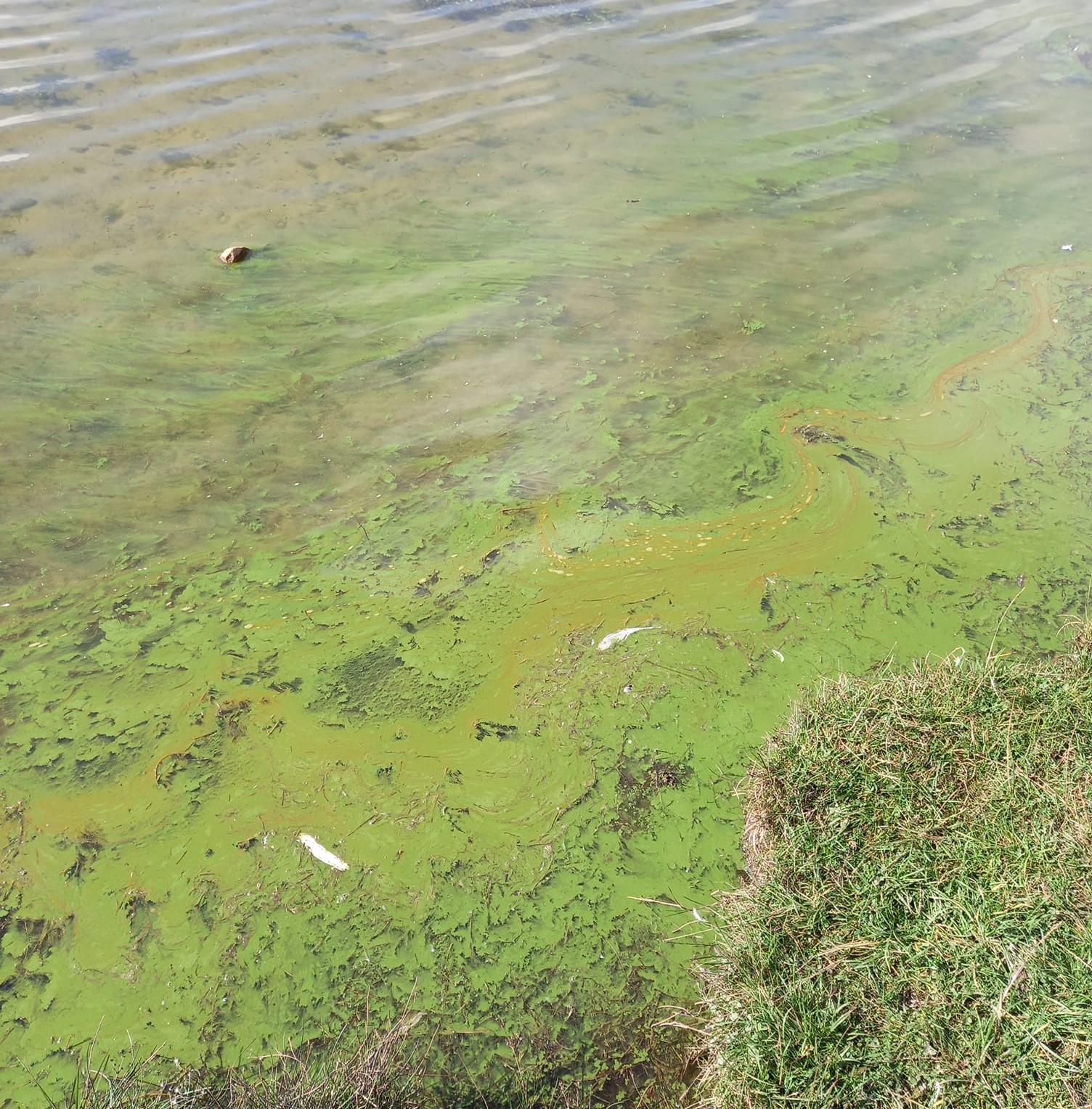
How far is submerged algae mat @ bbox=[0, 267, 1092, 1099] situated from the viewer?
6.64 feet

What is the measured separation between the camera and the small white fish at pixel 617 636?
8.76ft

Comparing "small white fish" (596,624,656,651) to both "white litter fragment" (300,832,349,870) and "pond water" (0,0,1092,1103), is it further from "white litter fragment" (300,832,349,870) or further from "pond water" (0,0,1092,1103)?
"white litter fragment" (300,832,349,870)

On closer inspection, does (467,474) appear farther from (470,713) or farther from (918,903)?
(918,903)

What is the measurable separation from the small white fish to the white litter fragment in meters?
0.98

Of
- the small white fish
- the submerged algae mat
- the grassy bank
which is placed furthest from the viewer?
the small white fish

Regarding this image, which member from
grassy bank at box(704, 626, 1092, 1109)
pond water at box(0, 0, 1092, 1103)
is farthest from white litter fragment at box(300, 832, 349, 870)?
grassy bank at box(704, 626, 1092, 1109)

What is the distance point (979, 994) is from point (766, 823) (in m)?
0.58

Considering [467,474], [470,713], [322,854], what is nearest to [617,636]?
[470,713]

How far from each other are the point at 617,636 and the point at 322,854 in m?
1.08

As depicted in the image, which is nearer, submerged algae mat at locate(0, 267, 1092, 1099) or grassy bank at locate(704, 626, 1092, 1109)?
grassy bank at locate(704, 626, 1092, 1109)

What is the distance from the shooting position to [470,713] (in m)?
2.52

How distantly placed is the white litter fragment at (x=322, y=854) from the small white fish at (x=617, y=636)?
98cm

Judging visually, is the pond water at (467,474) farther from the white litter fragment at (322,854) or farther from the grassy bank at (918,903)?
the grassy bank at (918,903)

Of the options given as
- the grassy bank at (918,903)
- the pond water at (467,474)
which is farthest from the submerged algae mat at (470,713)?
the grassy bank at (918,903)
